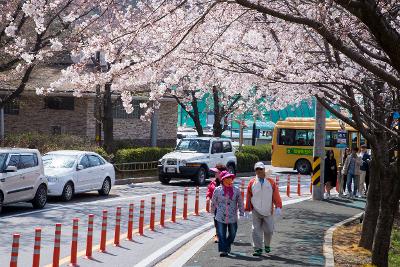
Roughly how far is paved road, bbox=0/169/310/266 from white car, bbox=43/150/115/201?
0.36 m

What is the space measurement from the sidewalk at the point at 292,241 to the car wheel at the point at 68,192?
608 centimetres

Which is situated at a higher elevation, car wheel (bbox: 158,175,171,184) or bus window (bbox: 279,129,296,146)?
bus window (bbox: 279,129,296,146)

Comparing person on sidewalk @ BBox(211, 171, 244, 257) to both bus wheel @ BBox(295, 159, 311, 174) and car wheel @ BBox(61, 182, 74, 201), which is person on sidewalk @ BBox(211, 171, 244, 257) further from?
bus wheel @ BBox(295, 159, 311, 174)

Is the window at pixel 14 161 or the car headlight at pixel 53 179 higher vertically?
the window at pixel 14 161

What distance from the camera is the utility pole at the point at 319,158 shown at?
22484mm

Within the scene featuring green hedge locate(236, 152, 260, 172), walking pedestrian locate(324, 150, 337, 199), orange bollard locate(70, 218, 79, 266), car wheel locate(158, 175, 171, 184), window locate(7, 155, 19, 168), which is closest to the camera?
orange bollard locate(70, 218, 79, 266)

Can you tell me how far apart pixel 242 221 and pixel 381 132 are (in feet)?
16.8

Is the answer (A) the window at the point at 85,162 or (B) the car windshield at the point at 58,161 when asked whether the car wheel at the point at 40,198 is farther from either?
(A) the window at the point at 85,162

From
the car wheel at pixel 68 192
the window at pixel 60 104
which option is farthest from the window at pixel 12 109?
the car wheel at pixel 68 192

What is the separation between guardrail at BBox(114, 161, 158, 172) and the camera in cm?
2870

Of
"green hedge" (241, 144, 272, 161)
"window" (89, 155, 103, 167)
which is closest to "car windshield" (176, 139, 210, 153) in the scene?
"window" (89, 155, 103, 167)

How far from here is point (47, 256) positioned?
11.3m

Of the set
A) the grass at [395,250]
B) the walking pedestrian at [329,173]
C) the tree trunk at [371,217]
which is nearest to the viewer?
the grass at [395,250]

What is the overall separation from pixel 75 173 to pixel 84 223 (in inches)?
198
